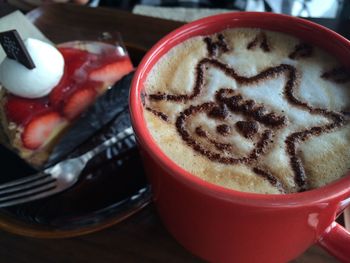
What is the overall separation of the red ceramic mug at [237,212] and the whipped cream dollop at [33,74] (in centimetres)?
29

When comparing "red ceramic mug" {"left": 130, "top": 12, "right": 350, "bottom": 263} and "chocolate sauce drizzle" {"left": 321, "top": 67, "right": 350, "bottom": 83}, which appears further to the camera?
"chocolate sauce drizzle" {"left": 321, "top": 67, "right": 350, "bottom": 83}

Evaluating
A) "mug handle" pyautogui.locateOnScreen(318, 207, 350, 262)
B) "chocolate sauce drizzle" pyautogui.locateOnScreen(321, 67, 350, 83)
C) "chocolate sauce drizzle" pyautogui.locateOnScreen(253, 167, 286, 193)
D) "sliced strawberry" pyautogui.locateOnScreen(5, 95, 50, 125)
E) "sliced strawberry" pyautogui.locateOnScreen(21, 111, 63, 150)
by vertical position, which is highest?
"chocolate sauce drizzle" pyautogui.locateOnScreen(321, 67, 350, 83)

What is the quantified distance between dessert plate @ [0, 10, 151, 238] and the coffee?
0.18 m

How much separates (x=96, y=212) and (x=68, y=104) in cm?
24

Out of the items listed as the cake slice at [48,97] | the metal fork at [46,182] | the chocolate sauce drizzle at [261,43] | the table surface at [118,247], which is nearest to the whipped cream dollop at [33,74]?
the cake slice at [48,97]

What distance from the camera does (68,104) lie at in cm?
85

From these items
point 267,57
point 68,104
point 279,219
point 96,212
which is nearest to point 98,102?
point 68,104

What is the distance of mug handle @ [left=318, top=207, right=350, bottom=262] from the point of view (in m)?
0.53

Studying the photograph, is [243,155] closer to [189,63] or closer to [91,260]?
[189,63]

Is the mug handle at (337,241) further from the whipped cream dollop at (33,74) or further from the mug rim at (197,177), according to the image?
the whipped cream dollop at (33,74)

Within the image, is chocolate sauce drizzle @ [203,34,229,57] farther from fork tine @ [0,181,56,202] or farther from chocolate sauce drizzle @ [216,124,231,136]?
fork tine @ [0,181,56,202]

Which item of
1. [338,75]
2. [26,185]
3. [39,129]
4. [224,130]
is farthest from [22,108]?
[338,75]

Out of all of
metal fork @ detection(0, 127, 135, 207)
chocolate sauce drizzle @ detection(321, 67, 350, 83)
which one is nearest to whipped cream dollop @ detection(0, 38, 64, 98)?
metal fork @ detection(0, 127, 135, 207)

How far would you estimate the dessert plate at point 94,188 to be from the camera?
2.28 feet
